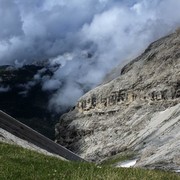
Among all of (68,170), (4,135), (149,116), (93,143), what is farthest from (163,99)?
(68,170)

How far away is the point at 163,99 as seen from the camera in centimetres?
17575

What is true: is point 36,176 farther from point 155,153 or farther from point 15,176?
point 155,153

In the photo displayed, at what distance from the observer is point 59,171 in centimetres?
1744

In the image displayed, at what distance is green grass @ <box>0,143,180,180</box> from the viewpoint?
53.2 ft

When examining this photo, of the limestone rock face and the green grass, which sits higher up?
the limestone rock face

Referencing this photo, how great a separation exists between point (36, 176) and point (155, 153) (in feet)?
238

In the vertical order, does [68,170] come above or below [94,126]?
below

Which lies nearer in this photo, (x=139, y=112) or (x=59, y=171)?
(x=59, y=171)

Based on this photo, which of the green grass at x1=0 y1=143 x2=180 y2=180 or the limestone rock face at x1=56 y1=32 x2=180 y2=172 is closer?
the green grass at x1=0 y1=143 x2=180 y2=180

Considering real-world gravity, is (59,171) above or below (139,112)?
below

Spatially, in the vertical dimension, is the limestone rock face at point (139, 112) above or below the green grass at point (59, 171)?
above

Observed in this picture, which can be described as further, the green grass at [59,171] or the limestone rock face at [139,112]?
the limestone rock face at [139,112]

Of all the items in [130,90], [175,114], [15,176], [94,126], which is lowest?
[15,176]

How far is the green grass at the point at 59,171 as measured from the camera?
16.2 meters
